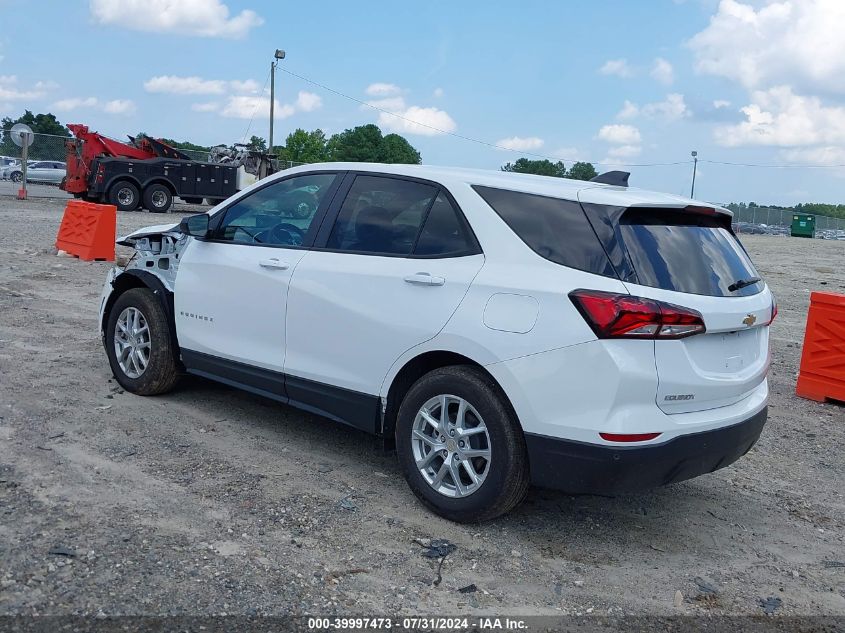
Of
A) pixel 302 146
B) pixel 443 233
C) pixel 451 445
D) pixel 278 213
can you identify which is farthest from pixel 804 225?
pixel 451 445

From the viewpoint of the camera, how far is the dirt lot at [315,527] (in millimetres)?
3514

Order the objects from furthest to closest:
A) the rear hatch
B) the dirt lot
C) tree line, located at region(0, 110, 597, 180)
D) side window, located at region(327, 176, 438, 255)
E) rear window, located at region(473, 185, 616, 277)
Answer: tree line, located at region(0, 110, 597, 180) < side window, located at region(327, 176, 438, 255) < rear window, located at region(473, 185, 616, 277) < the rear hatch < the dirt lot

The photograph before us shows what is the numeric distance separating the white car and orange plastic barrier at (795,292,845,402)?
10.6 ft

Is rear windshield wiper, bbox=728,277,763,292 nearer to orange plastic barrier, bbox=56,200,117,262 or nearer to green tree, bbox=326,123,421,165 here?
orange plastic barrier, bbox=56,200,117,262

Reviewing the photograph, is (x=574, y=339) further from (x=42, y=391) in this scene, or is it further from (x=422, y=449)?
(x=42, y=391)

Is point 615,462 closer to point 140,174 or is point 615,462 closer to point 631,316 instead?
point 631,316

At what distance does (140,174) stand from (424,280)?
24138 mm

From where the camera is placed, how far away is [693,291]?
3.96 metres

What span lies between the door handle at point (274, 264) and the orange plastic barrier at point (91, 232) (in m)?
9.40

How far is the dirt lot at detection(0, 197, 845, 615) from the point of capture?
3.51 meters

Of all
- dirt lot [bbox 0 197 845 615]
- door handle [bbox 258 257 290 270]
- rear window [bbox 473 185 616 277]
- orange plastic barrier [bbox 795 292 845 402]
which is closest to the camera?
dirt lot [bbox 0 197 845 615]

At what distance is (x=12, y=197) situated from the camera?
28984 millimetres

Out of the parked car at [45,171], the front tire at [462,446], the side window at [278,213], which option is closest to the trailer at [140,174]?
the parked car at [45,171]

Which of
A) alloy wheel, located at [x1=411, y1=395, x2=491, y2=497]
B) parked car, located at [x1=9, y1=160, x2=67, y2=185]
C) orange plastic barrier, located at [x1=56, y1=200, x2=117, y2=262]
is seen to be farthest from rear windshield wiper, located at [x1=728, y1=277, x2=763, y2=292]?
parked car, located at [x1=9, y1=160, x2=67, y2=185]
